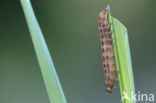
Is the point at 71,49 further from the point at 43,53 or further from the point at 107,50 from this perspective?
the point at 43,53

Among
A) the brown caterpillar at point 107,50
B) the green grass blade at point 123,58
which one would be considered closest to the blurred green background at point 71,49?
the brown caterpillar at point 107,50

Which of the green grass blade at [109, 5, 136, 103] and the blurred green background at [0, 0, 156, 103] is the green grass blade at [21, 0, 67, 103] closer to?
the green grass blade at [109, 5, 136, 103]

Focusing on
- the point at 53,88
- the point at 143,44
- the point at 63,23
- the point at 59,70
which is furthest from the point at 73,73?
the point at 53,88

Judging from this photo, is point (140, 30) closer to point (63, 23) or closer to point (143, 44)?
point (143, 44)

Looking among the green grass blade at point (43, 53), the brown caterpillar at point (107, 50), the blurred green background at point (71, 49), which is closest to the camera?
the green grass blade at point (43, 53)

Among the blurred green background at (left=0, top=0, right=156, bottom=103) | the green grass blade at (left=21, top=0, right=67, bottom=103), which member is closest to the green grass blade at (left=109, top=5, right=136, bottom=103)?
the green grass blade at (left=21, top=0, right=67, bottom=103)

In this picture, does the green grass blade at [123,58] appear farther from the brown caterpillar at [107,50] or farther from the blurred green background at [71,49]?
the blurred green background at [71,49]
